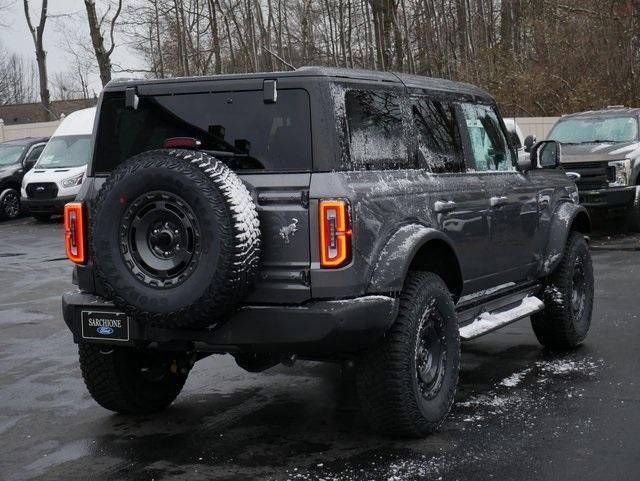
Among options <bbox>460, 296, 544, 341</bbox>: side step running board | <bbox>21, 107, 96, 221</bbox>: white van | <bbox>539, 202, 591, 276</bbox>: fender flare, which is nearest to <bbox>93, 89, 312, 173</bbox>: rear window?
<bbox>460, 296, 544, 341</bbox>: side step running board

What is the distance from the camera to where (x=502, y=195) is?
6.66 m

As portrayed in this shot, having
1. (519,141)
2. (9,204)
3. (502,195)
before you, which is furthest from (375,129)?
(9,204)

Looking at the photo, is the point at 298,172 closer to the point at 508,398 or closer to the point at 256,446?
the point at 256,446

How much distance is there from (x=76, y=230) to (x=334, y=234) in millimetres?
1543

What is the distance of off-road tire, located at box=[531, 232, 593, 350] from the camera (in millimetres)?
7328

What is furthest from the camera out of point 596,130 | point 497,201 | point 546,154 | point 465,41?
point 465,41

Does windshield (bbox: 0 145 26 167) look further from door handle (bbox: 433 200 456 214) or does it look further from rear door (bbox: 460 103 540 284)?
door handle (bbox: 433 200 456 214)

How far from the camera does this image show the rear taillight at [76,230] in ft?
17.6

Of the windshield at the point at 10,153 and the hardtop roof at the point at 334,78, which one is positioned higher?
the windshield at the point at 10,153

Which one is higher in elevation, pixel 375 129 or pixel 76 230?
pixel 375 129

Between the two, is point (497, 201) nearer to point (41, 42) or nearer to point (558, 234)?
point (558, 234)

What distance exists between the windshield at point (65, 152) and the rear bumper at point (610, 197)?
11.4m

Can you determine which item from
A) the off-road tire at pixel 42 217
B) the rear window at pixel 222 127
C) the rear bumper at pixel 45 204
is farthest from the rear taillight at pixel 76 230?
the off-road tire at pixel 42 217

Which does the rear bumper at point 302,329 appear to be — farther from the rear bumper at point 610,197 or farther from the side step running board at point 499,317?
the rear bumper at point 610,197
